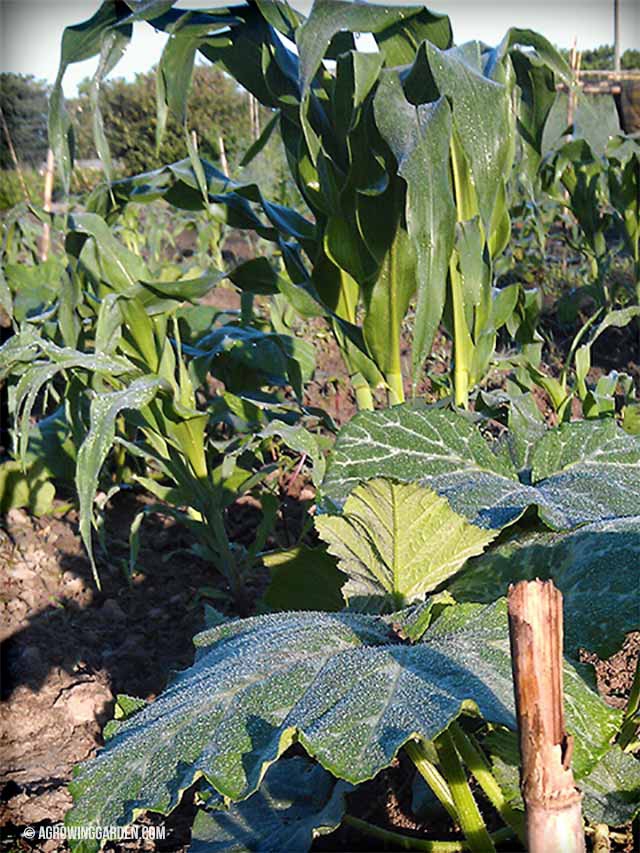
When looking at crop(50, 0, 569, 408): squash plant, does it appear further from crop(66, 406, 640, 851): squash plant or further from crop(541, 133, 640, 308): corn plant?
crop(541, 133, 640, 308): corn plant

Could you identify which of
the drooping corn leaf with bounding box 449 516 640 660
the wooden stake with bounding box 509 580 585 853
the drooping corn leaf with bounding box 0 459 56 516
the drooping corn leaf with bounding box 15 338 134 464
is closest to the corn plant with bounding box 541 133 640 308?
the drooping corn leaf with bounding box 0 459 56 516

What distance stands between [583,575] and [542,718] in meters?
0.50

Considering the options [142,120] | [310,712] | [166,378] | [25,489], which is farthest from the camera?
[142,120]

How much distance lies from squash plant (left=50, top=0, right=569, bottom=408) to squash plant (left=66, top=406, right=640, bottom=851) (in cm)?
37

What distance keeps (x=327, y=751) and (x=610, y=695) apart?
1.03 m

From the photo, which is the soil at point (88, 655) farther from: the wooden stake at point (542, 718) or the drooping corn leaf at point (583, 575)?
the wooden stake at point (542, 718)

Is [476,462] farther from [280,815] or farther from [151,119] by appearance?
[151,119]

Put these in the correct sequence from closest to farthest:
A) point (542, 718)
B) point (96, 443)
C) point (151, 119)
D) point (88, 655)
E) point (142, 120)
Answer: point (542, 718)
point (96, 443)
point (88, 655)
point (151, 119)
point (142, 120)

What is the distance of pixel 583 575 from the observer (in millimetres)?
1156

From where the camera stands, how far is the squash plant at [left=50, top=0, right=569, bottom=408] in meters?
1.64

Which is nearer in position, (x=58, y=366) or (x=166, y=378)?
(x=58, y=366)

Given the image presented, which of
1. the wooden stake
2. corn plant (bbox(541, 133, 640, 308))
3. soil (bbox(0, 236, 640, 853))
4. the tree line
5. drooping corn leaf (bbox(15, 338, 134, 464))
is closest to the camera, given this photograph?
the wooden stake

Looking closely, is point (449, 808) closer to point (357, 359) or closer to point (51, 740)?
point (51, 740)

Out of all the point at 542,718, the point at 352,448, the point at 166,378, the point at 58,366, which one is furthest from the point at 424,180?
the point at 542,718
